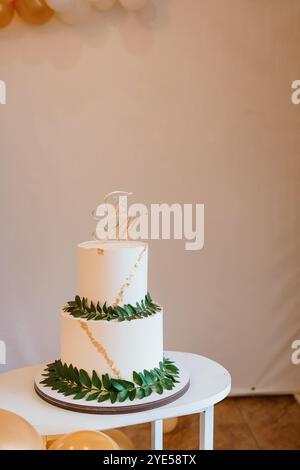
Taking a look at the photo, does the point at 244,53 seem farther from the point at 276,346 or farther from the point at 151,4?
the point at 276,346

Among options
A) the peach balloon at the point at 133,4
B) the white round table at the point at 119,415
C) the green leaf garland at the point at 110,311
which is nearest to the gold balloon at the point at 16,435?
the white round table at the point at 119,415

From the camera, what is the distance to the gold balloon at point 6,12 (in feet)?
8.32

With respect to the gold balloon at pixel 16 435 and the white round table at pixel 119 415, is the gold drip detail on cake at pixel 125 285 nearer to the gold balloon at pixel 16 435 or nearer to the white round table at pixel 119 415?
the white round table at pixel 119 415

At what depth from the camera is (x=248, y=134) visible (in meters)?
2.93

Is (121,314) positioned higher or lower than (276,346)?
higher

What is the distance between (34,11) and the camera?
8.46 feet

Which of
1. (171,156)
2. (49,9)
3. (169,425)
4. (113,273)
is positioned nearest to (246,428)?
(169,425)

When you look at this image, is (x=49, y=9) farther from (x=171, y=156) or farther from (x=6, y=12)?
(x=171, y=156)

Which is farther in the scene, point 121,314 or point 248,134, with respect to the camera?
point 248,134

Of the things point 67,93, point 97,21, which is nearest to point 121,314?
point 67,93

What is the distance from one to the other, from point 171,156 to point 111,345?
1.60 m

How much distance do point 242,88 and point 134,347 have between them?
73.7 inches

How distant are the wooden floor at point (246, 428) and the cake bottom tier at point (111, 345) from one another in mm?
1090

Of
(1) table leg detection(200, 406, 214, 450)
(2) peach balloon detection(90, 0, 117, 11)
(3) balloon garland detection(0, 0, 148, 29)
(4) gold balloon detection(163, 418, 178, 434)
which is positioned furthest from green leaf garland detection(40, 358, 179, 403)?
(2) peach balloon detection(90, 0, 117, 11)
